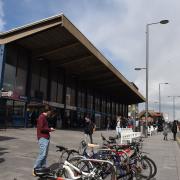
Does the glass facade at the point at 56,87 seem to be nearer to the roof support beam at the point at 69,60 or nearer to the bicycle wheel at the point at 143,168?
the roof support beam at the point at 69,60

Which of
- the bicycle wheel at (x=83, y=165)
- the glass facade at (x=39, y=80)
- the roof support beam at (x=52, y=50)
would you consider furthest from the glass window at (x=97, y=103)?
the bicycle wheel at (x=83, y=165)

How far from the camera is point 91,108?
157 feet

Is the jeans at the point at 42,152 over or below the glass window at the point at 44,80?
below

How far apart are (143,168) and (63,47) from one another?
871 inches

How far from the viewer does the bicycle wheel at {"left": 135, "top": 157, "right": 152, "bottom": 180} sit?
353 inches

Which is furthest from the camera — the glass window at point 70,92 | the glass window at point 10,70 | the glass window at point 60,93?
the glass window at point 70,92

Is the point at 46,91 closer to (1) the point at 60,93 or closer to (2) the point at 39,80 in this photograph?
(2) the point at 39,80

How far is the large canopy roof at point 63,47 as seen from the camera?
26.4m

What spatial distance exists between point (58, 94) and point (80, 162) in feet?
97.8

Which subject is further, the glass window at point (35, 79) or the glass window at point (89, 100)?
the glass window at point (89, 100)

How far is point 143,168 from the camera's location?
375 inches

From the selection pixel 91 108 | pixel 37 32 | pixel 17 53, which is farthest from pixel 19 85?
pixel 91 108

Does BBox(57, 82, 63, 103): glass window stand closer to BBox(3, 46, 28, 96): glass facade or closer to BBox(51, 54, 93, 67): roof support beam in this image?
BBox(51, 54, 93, 67): roof support beam

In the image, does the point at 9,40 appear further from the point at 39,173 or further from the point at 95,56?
the point at 39,173
